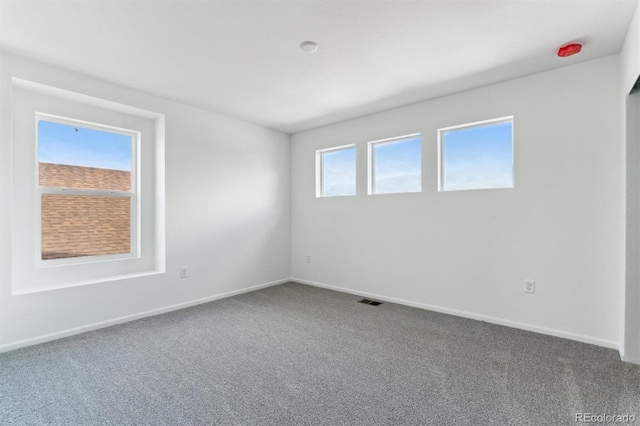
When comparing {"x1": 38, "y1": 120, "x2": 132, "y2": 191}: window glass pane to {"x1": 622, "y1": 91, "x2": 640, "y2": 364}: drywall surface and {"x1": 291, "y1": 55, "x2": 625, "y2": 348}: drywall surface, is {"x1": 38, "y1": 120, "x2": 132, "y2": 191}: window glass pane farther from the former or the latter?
{"x1": 622, "y1": 91, "x2": 640, "y2": 364}: drywall surface

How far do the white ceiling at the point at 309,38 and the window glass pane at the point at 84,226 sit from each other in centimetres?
130

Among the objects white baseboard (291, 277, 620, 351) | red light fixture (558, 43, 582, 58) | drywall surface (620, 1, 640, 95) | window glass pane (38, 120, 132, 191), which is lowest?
white baseboard (291, 277, 620, 351)

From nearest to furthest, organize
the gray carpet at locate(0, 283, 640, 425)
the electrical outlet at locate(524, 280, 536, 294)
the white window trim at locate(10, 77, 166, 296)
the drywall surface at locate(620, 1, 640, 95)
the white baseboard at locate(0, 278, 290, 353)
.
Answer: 1. the gray carpet at locate(0, 283, 640, 425)
2. the drywall surface at locate(620, 1, 640, 95)
3. the white baseboard at locate(0, 278, 290, 353)
4. the white window trim at locate(10, 77, 166, 296)
5. the electrical outlet at locate(524, 280, 536, 294)

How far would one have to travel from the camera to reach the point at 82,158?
316 cm

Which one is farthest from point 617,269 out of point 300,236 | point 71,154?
point 71,154

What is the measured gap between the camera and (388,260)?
3.93 meters

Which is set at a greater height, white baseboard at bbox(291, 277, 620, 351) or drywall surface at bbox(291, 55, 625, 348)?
drywall surface at bbox(291, 55, 625, 348)

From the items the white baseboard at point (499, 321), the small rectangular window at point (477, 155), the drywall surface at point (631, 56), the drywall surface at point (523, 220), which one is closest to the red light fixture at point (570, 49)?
the drywall surface at point (631, 56)

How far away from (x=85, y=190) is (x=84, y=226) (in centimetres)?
38

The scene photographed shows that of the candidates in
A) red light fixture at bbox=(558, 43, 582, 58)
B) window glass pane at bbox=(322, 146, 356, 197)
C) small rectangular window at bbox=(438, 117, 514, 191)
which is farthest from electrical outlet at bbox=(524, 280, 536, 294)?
window glass pane at bbox=(322, 146, 356, 197)

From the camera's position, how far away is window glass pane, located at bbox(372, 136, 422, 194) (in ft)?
12.4

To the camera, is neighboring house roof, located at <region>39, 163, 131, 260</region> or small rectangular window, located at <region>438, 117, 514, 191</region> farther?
small rectangular window, located at <region>438, 117, 514, 191</region>

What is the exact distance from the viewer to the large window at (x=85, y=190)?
2922 millimetres

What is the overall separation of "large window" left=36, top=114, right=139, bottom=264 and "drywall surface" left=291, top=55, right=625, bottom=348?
293cm
